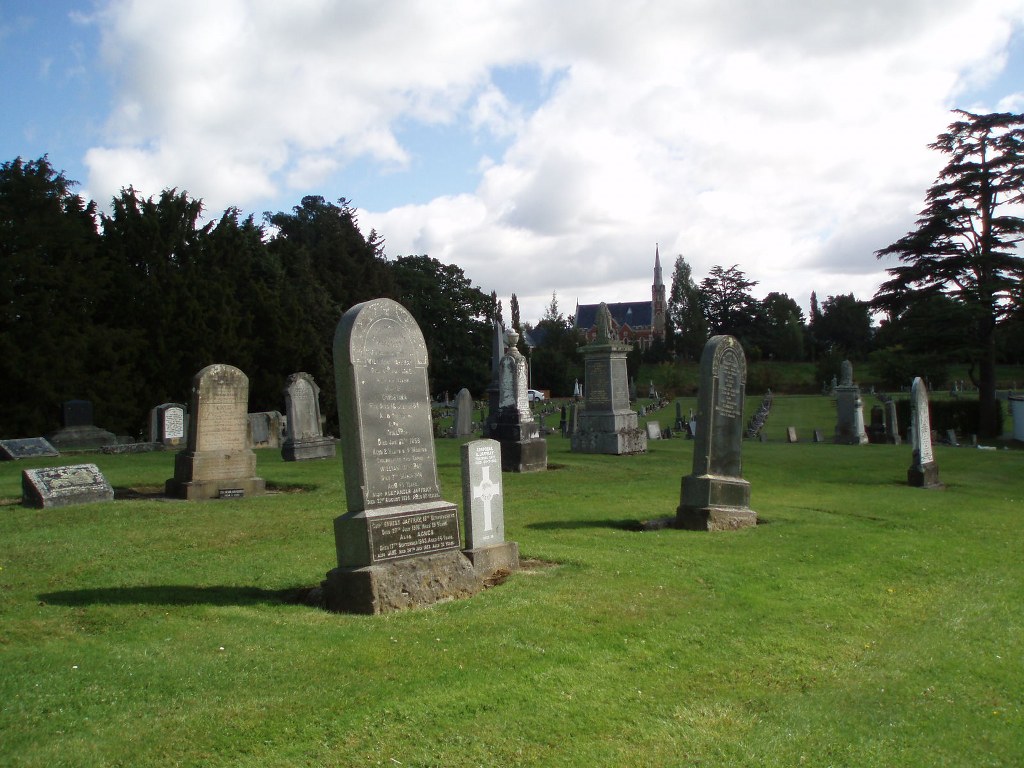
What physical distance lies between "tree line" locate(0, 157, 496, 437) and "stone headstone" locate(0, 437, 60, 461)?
6.90 meters

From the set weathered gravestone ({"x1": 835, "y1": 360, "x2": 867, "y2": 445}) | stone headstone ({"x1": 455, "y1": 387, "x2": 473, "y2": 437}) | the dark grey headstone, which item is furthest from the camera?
stone headstone ({"x1": 455, "y1": 387, "x2": 473, "y2": 437})

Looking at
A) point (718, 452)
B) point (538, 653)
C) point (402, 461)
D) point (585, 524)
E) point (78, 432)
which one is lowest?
point (538, 653)

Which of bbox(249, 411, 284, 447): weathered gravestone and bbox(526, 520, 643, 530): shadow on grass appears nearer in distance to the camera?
bbox(526, 520, 643, 530): shadow on grass

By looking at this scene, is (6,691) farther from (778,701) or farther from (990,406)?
(990,406)

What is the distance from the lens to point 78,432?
25.5 metres

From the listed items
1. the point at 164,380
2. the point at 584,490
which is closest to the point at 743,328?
the point at 164,380

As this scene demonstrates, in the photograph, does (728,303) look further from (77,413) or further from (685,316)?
(77,413)

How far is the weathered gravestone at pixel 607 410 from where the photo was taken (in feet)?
72.0

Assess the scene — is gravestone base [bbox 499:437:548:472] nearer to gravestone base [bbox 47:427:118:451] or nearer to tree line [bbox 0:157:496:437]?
gravestone base [bbox 47:427:118:451]

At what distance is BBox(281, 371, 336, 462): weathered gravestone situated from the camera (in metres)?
20.9

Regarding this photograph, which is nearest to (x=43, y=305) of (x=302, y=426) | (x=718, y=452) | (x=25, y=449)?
(x=25, y=449)

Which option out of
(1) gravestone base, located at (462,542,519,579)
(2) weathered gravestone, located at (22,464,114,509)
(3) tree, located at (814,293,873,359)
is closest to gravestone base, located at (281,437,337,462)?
(2) weathered gravestone, located at (22,464,114,509)

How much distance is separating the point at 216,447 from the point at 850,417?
20.9 meters

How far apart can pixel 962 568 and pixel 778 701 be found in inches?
208
